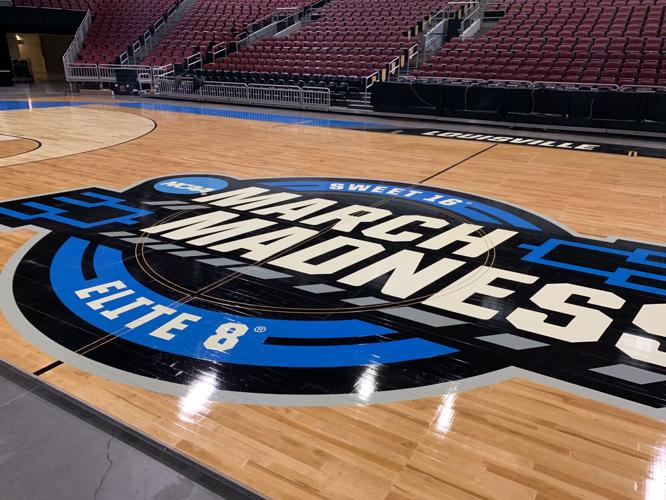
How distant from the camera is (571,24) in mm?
13766

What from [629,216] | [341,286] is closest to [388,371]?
[341,286]

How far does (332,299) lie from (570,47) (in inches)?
470

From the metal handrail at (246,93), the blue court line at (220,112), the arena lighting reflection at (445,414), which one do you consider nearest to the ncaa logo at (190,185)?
the arena lighting reflection at (445,414)

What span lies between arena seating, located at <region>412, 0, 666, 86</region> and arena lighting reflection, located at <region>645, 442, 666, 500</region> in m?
11.0

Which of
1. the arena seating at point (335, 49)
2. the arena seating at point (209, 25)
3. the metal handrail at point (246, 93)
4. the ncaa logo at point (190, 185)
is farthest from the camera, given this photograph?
the arena seating at point (209, 25)

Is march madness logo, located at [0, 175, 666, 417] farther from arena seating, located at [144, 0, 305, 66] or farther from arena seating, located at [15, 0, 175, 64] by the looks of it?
arena seating, located at [15, 0, 175, 64]

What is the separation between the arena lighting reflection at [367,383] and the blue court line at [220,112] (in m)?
9.29

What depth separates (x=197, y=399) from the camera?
251cm

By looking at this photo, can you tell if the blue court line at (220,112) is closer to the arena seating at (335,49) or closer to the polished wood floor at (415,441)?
the arena seating at (335,49)

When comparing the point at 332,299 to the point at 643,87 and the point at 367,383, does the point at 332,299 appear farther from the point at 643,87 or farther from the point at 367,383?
the point at 643,87

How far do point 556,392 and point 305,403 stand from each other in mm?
1261

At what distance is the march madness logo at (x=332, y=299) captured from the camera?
108 inches

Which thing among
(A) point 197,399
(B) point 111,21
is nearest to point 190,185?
(A) point 197,399

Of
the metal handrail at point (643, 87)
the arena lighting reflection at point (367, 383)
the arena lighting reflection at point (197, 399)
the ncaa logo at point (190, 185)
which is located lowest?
the arena lighting reflection at point (367, 383)
